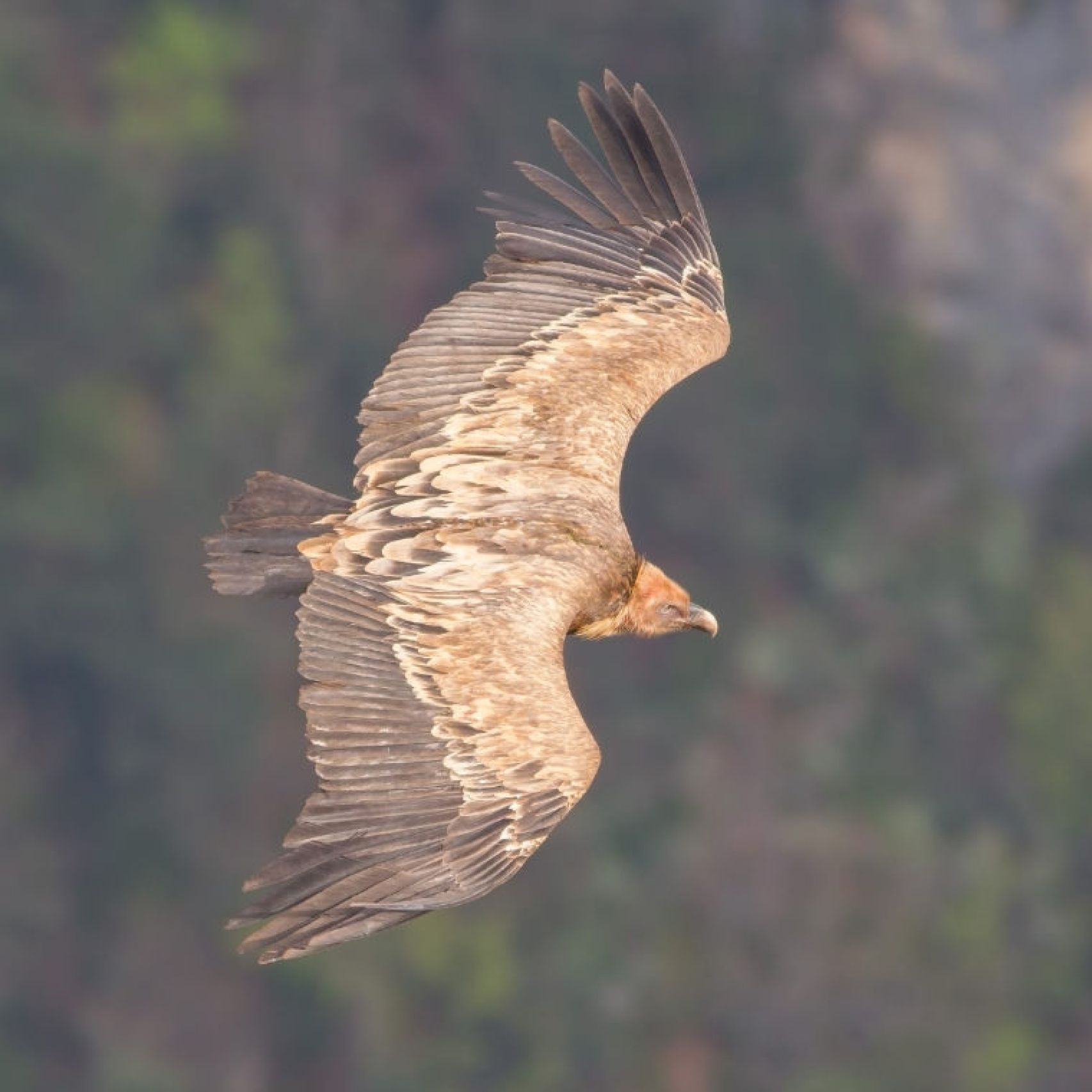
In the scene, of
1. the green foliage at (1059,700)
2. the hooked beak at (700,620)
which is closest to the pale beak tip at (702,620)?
the hooked beak at (700,620)

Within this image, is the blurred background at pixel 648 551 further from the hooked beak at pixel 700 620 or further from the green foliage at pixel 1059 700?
the hooked beak at pixel 700 620

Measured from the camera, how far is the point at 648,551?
47.4m

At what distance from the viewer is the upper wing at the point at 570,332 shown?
1091 cm

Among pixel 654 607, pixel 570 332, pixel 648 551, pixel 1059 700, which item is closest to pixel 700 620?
pixel 654 607

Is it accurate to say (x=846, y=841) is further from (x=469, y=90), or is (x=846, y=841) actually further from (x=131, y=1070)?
(x=469, y=90)

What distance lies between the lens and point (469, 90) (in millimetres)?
50688

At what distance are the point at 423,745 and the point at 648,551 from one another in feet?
123

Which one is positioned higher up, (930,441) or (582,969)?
(930,441)

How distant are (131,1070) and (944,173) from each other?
19960mm

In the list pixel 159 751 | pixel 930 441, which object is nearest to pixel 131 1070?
pixel 159 751

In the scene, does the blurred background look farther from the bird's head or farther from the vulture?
the bird's head

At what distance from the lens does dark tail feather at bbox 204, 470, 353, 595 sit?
10.8m

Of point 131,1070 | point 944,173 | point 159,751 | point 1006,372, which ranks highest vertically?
point 944,173

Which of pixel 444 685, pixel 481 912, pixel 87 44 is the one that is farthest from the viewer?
pixel 87 44
